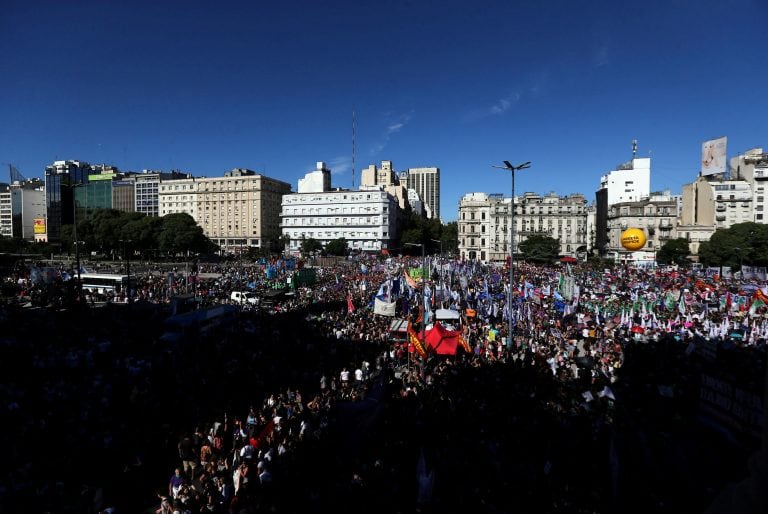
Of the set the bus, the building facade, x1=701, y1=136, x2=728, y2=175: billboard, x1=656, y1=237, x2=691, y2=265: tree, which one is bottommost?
the bus

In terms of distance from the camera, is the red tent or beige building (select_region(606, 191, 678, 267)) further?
beige building (select_region(606, 191, 678, 267))

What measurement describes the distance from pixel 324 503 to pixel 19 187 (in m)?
163

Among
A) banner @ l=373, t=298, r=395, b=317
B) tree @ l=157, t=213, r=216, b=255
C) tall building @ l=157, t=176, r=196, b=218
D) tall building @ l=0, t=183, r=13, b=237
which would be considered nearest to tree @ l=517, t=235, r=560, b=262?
tree @ l=157, t=213, r=216, b=255

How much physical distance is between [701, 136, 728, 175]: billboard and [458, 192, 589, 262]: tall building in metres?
19.3

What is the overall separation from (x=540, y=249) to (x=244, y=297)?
5466 cm

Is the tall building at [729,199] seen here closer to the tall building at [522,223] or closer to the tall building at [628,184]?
the tall building at [628,184]

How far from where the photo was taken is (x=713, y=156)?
7400 centimetres

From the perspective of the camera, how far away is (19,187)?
130m

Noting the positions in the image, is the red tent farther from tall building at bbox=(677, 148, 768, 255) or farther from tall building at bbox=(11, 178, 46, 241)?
tall building at bbox=(11, 178, 46, 241)

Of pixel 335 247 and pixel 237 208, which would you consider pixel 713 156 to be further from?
pixel 237 208

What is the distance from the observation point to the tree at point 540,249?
7044cm

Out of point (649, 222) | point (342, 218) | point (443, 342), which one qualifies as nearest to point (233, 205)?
point (342, 218)

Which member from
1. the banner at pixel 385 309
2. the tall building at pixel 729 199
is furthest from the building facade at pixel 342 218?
the banner at pixel 385 309

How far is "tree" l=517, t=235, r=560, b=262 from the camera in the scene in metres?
70.4
